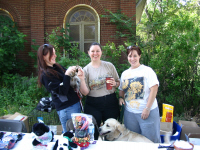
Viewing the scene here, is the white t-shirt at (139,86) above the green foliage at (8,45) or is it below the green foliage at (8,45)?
below

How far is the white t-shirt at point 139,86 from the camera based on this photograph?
229 centimetres

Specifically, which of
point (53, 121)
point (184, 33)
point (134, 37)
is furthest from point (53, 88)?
point (134, 37)

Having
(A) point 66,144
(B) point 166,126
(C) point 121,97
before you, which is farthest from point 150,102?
(A) point 66,144

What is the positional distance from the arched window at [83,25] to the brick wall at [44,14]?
306mm

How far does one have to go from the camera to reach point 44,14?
23.0ft

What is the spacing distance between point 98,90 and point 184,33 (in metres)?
3.23

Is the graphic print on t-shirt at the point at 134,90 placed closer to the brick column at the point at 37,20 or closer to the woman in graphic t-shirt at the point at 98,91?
the woman in graphic t-shirt at the point at 98,91

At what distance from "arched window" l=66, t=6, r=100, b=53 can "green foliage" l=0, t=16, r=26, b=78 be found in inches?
84.2

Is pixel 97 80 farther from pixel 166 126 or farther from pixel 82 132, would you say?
pixel 166 126

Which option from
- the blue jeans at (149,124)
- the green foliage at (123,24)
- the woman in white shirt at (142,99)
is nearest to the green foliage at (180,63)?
the green foliage at (123,24)

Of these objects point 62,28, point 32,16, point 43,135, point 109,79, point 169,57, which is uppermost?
point 32,16

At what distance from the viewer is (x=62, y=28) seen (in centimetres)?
662

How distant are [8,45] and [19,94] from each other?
188cm

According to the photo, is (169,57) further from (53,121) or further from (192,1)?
(192,1)
